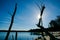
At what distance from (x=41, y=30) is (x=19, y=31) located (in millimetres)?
797

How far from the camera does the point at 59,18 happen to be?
115 feet

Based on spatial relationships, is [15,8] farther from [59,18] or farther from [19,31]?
[59,18]

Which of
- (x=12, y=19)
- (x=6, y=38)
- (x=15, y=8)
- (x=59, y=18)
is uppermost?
(x=59, y=18)

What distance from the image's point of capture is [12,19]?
279 inches

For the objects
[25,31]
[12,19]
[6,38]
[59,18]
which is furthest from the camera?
[59,18]

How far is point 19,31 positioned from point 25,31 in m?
0.22

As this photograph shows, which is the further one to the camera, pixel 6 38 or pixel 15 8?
pixel 15 8

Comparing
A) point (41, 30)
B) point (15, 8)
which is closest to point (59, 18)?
point (15, 8)

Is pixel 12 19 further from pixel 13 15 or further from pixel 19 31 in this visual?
pixel 19 31

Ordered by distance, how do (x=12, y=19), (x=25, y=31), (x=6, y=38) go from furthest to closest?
(x=12, y=19), (x=6, y=38), (x=25, y=31)

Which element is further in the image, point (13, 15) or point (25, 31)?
point (13, 15)

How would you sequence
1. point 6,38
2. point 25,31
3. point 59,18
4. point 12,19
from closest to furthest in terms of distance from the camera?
point 25,31 < point 6,38 < point 12,19 < point 59,18

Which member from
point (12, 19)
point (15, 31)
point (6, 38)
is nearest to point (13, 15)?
point (12, 19)

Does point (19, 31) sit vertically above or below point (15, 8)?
below
